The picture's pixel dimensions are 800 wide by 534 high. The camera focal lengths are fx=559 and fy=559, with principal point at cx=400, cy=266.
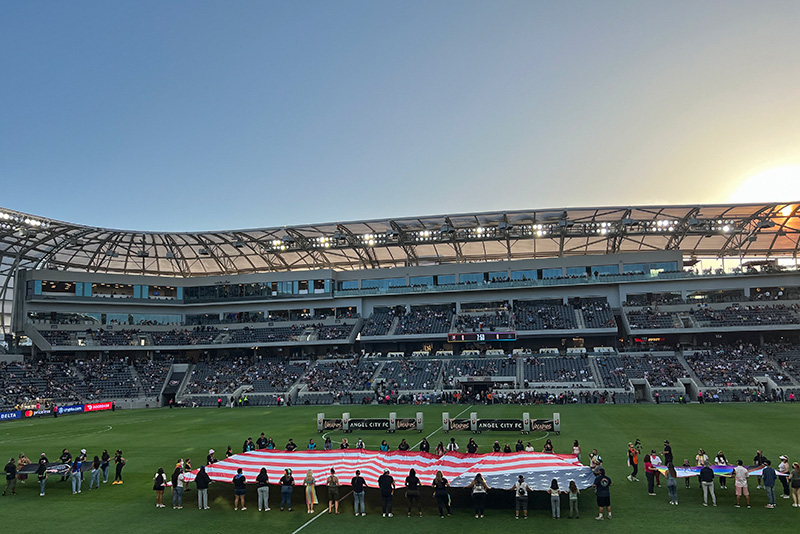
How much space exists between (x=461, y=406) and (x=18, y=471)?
1401 inches

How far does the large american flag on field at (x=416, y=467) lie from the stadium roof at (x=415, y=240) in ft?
140

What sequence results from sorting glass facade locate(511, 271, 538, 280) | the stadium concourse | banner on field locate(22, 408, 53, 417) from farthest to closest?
glass facade locate(511, 271, 538, 280)
the stadium concourse
banner on field locate(22, 408, 53, 417)

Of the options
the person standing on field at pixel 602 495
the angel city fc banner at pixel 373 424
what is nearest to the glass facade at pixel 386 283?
the angel city fc banner at pixel 373 424

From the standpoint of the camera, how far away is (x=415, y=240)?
224 ft

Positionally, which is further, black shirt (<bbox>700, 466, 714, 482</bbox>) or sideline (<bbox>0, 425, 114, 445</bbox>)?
sideline (<bbox>0, 425, 114, 445</bbox>)

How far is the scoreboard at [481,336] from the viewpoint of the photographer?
64994 millimetres

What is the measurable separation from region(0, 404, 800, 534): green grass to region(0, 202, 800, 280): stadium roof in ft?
72.9

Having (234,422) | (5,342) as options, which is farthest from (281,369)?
(5,342)

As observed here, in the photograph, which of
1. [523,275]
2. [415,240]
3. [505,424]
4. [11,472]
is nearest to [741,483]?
[505,424]

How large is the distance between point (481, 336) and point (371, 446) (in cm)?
3681

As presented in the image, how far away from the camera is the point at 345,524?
1714cm

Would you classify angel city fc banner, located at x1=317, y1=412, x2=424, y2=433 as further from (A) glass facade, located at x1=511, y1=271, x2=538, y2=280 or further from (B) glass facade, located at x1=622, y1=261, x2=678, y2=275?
(B) glass facade, located at x1=622, y1=261, x2=678, y2=275

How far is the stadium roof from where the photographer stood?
61.3 metres

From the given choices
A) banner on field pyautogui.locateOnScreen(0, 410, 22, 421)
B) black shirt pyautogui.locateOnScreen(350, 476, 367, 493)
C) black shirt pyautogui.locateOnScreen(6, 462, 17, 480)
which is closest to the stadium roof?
banner on field pyautogui.locateOnScreen(0, 410, 22, 421)
